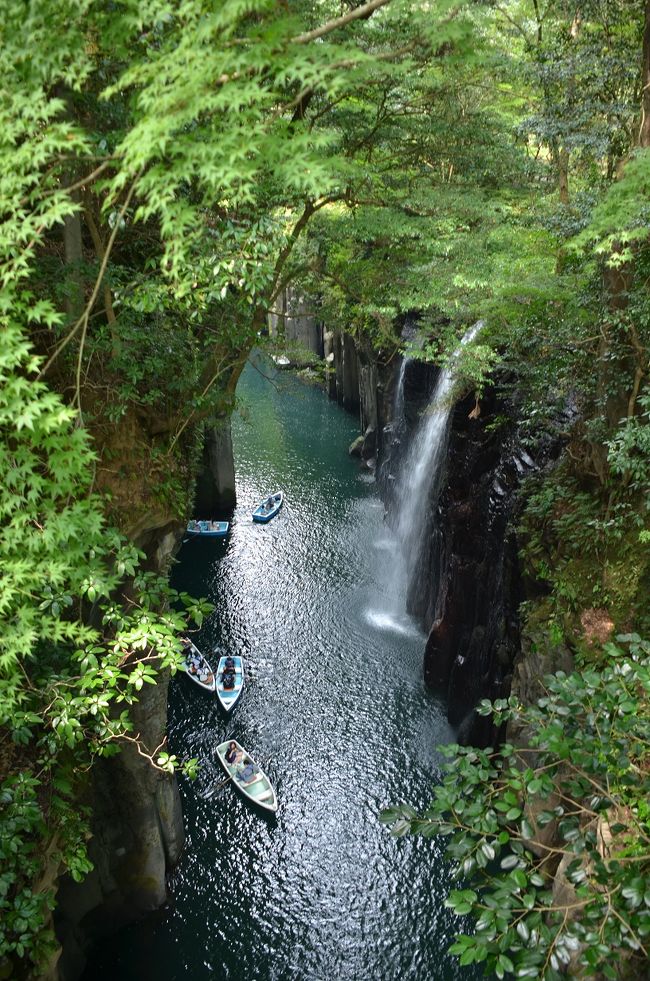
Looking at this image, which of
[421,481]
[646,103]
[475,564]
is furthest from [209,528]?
[646,103]

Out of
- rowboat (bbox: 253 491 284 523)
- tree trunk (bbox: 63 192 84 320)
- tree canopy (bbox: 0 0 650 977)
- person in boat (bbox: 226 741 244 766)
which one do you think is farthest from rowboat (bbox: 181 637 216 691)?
tree trunk (bbox: 63 192 84 320)

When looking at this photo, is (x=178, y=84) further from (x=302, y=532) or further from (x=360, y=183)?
(x=302, y=532)

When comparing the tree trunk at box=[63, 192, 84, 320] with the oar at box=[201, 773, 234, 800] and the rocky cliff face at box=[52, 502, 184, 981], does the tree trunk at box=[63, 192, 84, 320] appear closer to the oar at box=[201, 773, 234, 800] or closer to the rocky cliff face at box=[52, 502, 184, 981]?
the rocky cliff face at box=[52, 502, 184, 981]

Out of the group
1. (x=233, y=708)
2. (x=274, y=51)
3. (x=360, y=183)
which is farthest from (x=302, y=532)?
(x=274, y=51)

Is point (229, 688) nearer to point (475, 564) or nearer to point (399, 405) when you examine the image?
point (475, 564)

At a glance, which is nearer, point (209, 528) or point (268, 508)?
point (209, 528)

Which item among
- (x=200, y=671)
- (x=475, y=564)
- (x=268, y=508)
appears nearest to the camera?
(x=475, y=564)
